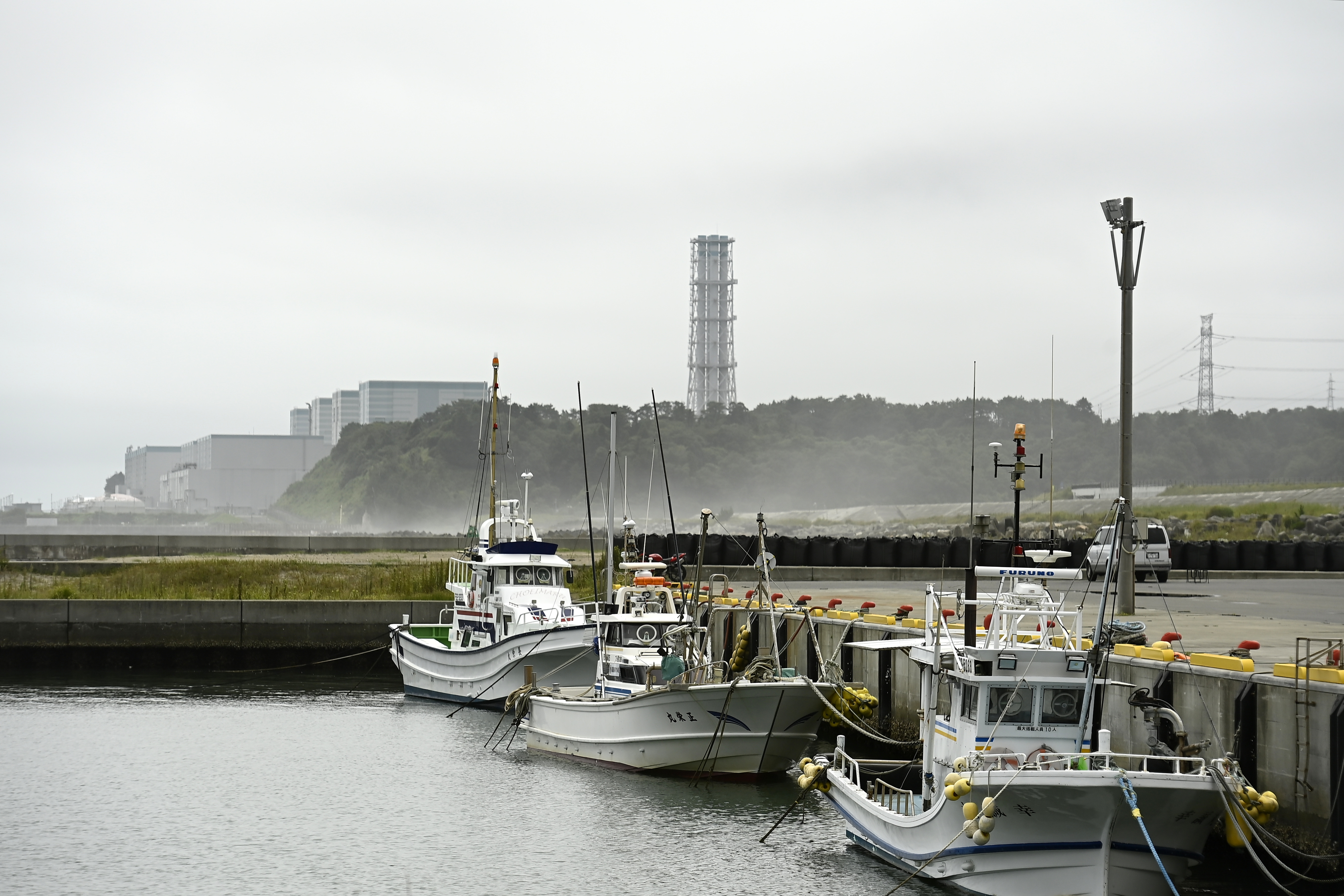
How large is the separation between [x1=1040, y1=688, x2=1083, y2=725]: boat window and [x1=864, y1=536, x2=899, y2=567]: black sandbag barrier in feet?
122

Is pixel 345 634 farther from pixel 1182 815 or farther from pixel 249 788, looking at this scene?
pixel 1182 815

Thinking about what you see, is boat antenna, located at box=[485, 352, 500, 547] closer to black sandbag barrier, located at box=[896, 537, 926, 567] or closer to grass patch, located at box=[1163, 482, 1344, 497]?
black sandbag barrier, located at box=[896, 537, 926, 567]

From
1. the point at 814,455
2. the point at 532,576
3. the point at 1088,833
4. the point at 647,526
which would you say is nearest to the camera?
the point at 1088,833

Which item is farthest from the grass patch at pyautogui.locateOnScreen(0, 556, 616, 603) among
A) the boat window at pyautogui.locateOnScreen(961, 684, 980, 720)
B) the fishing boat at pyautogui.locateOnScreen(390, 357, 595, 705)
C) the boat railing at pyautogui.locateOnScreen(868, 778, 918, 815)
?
the boat window at pyautogui.locateOnScreen(961, 684, 980, 720)

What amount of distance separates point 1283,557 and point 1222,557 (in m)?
2.55

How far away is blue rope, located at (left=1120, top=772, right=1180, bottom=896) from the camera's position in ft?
47.3

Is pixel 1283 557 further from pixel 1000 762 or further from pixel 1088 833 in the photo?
pixel 1000 762

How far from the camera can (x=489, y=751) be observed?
27.5 metres

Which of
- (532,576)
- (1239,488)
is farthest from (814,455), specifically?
(532,576)

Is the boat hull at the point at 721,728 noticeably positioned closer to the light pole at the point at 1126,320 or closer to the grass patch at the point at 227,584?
the light pole at the point at 1126,320

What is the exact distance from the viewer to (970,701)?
16.2 meters

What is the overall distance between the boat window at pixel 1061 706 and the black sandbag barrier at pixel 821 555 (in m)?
37.7

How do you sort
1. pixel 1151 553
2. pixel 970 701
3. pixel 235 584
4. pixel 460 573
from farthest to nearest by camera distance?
pixel 235 584 → pixel 1151 553 → pixel 460 573 → pixel 970 701

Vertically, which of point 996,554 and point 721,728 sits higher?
point 996,554
